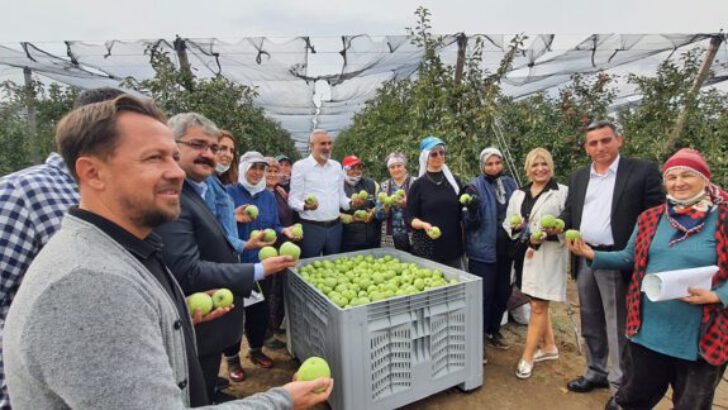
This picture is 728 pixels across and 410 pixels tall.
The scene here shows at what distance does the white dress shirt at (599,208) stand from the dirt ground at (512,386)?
1.35 meters

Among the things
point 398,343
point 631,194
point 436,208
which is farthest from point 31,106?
point 631,194

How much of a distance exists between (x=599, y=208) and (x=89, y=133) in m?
3.07

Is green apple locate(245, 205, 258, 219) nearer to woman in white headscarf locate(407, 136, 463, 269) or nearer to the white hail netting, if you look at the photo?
woman in white headscarf locate(407, 136, 463, 269)

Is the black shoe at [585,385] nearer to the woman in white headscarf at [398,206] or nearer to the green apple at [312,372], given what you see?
the woman in white headscarf at [398,206]

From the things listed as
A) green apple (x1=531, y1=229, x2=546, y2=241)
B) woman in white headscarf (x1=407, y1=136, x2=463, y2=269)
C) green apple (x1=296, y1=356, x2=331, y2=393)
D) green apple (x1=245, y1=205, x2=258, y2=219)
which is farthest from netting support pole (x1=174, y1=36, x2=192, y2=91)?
green apple (x1=296, y1=356, x2=331, y2=393)

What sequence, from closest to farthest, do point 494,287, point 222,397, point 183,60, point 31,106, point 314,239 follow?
point 222,397
point 494,287
point 314,239
point 183,60
point 31,106

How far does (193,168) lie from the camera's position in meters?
2.13

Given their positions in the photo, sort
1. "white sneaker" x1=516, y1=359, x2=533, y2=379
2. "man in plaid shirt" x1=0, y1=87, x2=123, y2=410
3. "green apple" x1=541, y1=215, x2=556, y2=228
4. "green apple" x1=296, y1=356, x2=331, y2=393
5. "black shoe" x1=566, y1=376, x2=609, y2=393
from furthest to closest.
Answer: "white sneaker" x1=516, y1=359, x2=533, y2=379, "black shoe" x1=566, y1=376, x2=609, y2=393, "green apple" x1=541, y1=215, x2=556, y2=228, "man in plaid shirt" x1=0, y1=87, x2=123, y2=410, "green apple" x1=296, y1=356, x2=331, y2=393

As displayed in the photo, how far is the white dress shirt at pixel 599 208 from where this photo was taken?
110 inches

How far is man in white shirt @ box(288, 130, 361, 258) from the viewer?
14.2 ft

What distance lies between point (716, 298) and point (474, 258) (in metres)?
1.99

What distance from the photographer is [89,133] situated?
0.93 metres

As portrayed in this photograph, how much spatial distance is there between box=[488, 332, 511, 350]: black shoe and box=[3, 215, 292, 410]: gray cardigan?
3769 millimetres

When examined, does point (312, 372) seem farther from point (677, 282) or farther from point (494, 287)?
point (494, 287)
